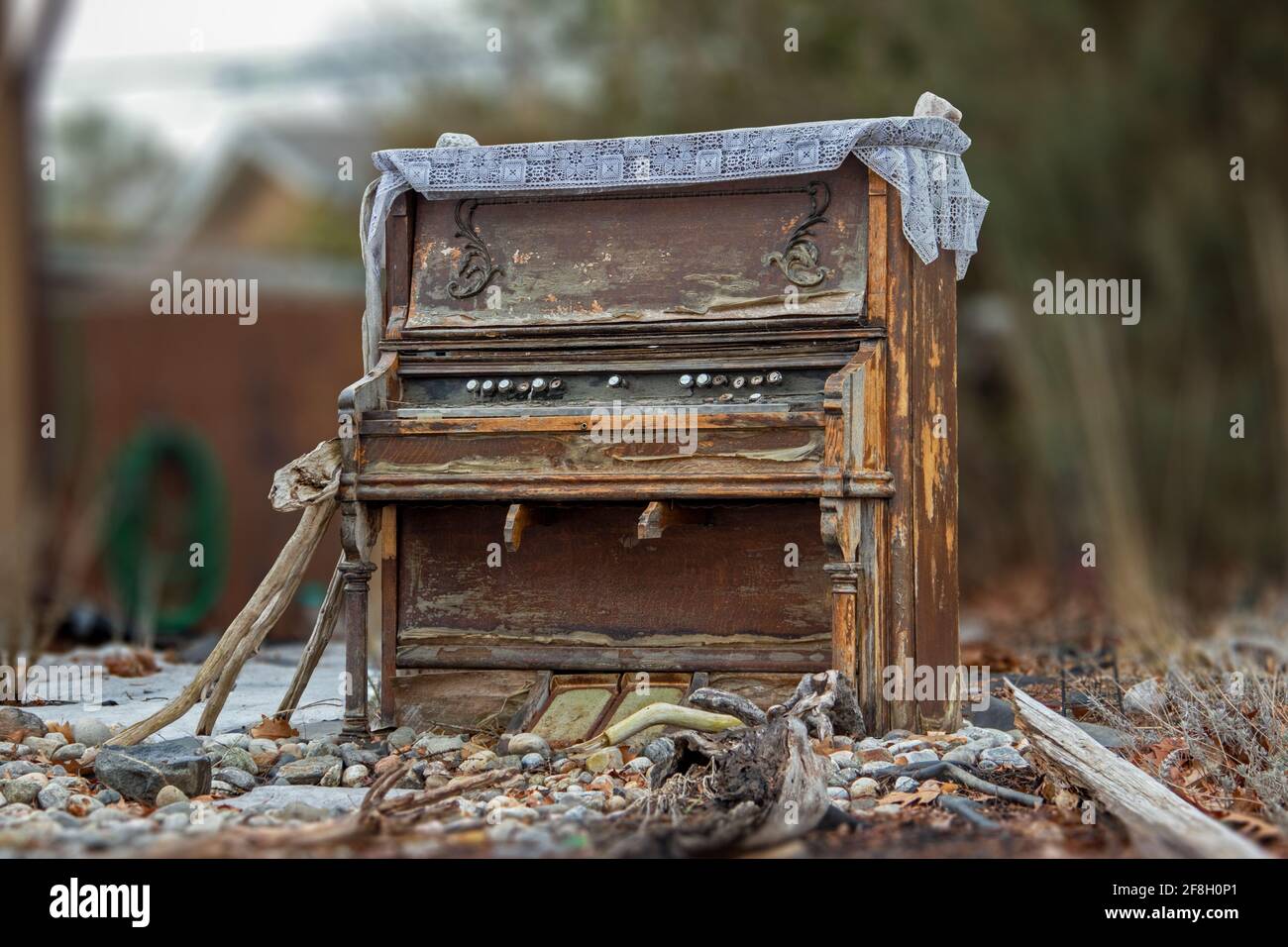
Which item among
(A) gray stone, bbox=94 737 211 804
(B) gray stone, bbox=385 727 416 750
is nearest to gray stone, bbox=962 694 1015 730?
(B) gray stone, bbox=385 727 416 750

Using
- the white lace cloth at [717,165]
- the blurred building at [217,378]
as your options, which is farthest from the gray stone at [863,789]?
the blurred building at [217,378]

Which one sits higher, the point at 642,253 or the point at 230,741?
the point at 642,253

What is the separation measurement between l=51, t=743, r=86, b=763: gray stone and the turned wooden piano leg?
2.78 ft

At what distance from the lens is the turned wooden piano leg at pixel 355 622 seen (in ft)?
19.0

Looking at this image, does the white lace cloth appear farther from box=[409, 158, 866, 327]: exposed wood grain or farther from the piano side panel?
the piano side panel

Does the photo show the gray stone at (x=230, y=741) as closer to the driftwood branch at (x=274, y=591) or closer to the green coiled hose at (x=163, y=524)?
the driftwood branch at (x=274, y=591)

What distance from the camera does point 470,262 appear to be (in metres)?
6.24

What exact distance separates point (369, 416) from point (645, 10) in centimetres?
1048

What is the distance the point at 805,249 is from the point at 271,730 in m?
2.40

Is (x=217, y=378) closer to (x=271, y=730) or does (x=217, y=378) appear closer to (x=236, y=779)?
(x=271, y=730)

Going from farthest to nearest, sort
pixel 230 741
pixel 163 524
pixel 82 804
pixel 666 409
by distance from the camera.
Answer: pixel 163 524, pixel 230 741, pixel 666 409, pixel 82 804

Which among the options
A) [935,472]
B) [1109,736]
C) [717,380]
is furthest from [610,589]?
[1109,736]

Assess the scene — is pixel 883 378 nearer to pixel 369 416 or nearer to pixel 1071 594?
pixel 369 416

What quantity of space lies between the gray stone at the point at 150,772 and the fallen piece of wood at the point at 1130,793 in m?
2.29
